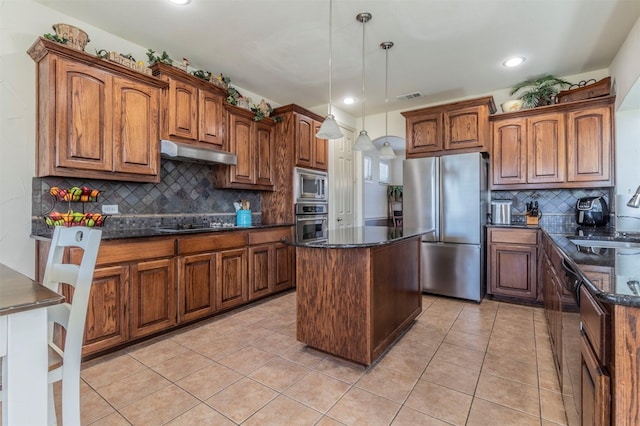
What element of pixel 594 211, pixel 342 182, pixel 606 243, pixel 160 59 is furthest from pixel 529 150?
pixel 160 59

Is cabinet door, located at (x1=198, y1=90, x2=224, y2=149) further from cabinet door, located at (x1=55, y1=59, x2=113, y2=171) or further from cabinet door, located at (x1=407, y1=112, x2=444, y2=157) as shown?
cabinet door, located at (x1=407, y1=112, x2=444, y2=157)

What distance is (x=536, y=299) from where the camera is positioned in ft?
11.3

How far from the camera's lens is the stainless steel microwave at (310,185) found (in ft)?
13.7

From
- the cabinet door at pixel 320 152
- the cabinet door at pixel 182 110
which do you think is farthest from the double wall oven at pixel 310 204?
the cabinet door at pixel 182 110

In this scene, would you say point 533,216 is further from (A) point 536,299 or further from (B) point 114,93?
(B) point 114,93

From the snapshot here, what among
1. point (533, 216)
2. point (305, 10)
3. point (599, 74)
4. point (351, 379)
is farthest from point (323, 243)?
point (599, 74)

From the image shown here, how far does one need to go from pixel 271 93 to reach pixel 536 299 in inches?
165

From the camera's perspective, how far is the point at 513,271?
3572 mm

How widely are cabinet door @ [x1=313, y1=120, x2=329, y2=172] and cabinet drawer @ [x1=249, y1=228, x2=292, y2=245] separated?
1.11 metres

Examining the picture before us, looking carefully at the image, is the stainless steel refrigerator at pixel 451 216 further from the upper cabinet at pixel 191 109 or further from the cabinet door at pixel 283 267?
the upper cabinet at pixel 191 109

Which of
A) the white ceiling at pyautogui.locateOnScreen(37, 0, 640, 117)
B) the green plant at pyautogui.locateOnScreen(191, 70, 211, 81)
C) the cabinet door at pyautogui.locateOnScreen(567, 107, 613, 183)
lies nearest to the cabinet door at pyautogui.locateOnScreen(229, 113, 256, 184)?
the green plant at pyautogui.locateOnScreen(191, 70, 211, 81)

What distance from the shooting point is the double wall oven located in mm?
4180

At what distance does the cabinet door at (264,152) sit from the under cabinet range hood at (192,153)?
0.48 metres

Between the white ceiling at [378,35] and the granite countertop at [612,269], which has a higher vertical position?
the white ceiling at [378,35]
